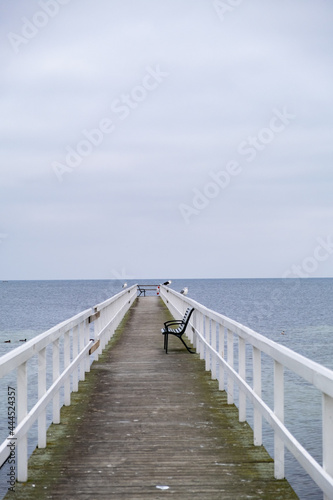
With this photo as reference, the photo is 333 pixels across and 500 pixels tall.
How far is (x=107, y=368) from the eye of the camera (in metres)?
11.8

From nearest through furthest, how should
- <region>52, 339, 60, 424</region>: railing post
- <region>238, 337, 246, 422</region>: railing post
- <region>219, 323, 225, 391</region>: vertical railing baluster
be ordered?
<region>52, 339, 60, 424</region>: railing post, <region>238, 337, 246, 422</region>: railing post, <region>219, 323, 225, 391</region>: vertical railing baluster

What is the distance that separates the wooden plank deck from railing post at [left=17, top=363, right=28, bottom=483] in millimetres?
110

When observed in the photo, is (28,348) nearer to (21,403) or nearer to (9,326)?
(21,403)

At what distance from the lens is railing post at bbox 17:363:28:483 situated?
5215 millimetres

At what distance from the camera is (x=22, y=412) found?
5320 mm

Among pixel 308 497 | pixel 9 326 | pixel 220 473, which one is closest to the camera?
pixel 220 473

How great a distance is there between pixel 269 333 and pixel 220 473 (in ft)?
123

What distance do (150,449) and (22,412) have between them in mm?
1637

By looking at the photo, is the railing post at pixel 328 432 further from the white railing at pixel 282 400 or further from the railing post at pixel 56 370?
the railing post at pixel 56 370

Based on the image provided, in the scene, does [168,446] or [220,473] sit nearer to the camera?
[220,473]

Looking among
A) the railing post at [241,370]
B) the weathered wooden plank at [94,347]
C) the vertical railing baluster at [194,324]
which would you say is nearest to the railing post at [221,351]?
the railing post at [241,370]

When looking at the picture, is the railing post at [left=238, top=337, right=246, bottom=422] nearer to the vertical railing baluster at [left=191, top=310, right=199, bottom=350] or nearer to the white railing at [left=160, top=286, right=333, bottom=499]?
the white railing at [left=160, top=286, right=333, bottom=499]

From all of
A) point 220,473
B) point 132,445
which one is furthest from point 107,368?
point 220,473

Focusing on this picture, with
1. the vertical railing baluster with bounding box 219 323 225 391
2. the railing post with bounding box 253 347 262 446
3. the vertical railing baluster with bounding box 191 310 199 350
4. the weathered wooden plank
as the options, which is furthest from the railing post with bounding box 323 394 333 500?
the vertical railing baluster with bounding box 191 310 199 350
